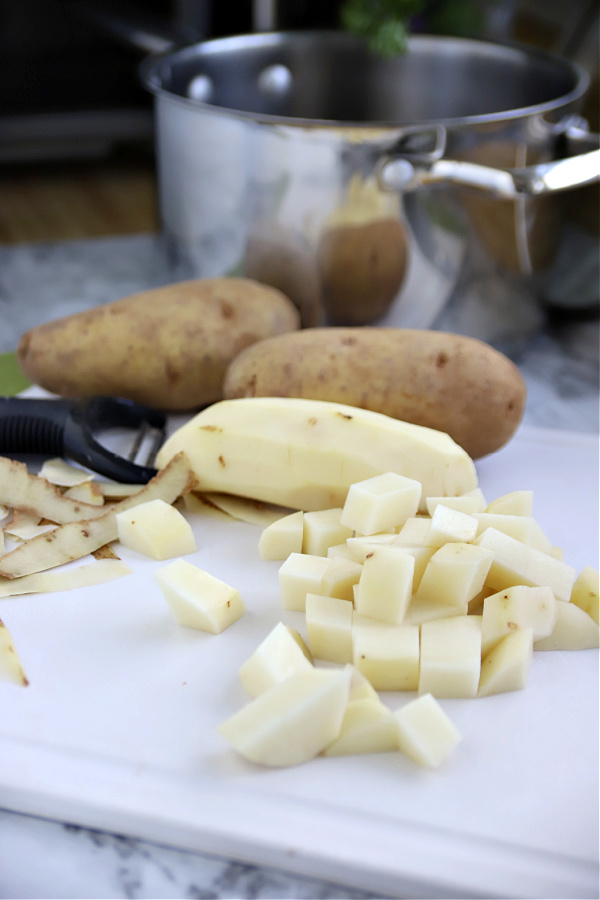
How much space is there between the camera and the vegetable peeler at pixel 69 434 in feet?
2.62

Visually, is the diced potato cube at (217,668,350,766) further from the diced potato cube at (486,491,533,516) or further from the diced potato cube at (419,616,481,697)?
the diced potato cube at (486,491,533,516)

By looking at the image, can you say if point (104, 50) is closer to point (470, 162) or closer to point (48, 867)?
→ point (470, 162)

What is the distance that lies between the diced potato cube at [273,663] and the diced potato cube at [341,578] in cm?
6

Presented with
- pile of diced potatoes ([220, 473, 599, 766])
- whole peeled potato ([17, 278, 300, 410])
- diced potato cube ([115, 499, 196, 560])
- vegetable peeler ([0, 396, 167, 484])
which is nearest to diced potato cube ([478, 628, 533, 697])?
pile of diced potatoes ([220, 473, 599, 766])

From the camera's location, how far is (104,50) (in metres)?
1.65

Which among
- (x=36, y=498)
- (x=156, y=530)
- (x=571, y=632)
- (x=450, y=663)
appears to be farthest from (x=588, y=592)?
(x=36, y=498)

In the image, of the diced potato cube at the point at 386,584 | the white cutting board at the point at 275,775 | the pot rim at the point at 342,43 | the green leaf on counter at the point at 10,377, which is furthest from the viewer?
the green leaf on counter at the point at 10,377

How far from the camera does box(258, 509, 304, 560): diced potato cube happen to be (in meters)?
0.69

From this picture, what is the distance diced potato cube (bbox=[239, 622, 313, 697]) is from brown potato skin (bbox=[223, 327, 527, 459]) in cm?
31

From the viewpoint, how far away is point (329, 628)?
1.86 ft

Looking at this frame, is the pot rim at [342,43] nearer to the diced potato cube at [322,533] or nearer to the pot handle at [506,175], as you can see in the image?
the pot handle at [506,175]

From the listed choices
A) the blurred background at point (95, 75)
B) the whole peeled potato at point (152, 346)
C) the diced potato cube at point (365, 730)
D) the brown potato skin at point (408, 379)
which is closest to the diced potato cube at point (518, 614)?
the diced potato cube at point (365, 730)

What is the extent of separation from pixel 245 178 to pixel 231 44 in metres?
0.34

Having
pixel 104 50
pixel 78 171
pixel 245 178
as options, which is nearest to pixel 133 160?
pixel 78 171
